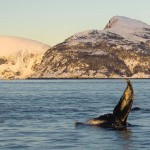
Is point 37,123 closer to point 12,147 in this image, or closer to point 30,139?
point 30,139

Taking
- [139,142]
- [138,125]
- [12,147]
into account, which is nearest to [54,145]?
[12,147]

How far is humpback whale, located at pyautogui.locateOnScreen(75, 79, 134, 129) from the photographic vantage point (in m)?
47.2

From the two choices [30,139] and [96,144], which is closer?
[96,144]

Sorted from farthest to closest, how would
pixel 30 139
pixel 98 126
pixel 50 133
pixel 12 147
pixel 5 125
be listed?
pixel 5 125, pixel 98 126, pixel 50 133, pixel 30 139, pixel 12 147

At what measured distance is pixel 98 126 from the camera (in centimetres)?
4959

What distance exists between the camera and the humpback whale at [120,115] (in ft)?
155

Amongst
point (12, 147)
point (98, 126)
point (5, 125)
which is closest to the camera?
point (12, 147)

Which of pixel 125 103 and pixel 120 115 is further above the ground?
pixel 125 103

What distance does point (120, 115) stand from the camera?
157ft

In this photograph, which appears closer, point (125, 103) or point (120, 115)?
point (125, 103)

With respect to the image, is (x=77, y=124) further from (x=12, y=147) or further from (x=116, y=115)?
(x=12, y=147)

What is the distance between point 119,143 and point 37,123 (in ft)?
51.8

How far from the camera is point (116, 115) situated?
1885 inches

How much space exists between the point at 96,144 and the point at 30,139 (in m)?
5.50
